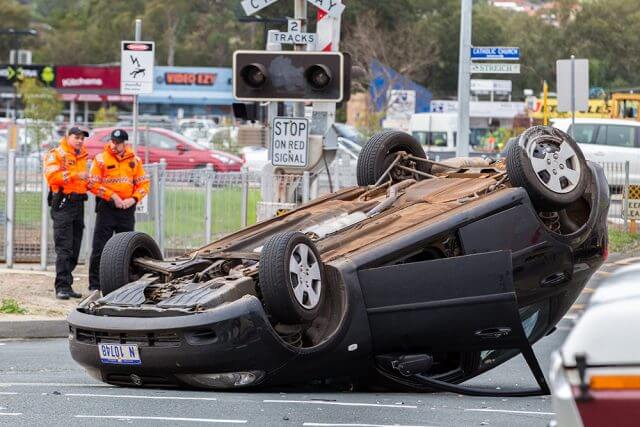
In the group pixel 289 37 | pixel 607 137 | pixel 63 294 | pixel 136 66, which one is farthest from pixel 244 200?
pixel 607 137

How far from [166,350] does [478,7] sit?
231 ft

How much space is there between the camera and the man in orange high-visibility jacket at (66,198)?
47.6ft

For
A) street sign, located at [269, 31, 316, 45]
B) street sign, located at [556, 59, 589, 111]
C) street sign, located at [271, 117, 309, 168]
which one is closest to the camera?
street sign, located at [271, 117, 309, 168]

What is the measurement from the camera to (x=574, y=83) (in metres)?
24.3

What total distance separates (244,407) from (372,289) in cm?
115

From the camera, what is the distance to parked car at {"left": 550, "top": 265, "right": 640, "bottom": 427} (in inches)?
161

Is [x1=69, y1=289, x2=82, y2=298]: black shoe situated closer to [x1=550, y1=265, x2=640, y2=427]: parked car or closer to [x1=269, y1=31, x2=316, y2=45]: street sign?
[x1=269, y1=31, x2=316, y2=45]: street sign

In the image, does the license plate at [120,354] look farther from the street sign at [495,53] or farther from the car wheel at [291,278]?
the street sign at [495,53]

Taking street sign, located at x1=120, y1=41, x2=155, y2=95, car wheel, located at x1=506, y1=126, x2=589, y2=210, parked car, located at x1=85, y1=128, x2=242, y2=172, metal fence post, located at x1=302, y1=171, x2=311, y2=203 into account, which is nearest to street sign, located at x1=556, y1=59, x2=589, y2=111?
street sign, located at x1=120, y1=41, x2=155, y2=95

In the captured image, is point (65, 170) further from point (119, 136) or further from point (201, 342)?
point (201, 342)

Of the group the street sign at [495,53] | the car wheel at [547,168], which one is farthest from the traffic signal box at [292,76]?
the street sign at [495,53]

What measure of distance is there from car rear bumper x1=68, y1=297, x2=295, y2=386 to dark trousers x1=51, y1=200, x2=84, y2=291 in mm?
6121

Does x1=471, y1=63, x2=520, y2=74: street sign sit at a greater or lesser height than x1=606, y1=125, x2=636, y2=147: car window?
greater

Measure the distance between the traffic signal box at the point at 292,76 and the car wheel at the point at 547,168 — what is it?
5.08 metres
